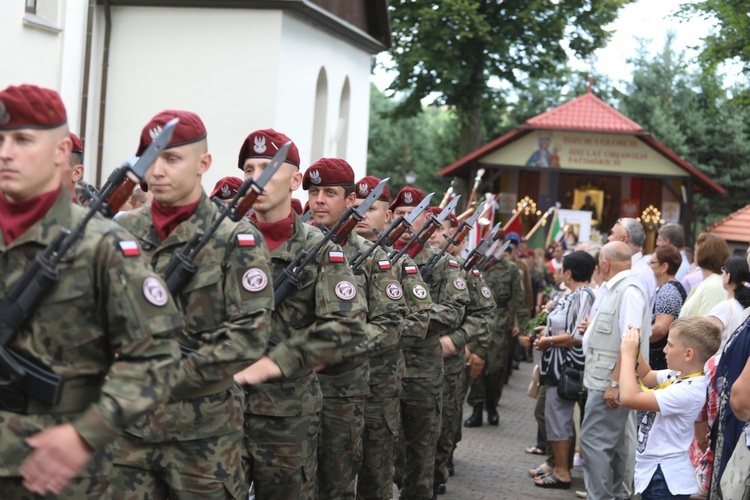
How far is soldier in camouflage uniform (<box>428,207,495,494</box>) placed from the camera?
30.8ft

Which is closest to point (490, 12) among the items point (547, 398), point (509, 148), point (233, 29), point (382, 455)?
point (509, 148)

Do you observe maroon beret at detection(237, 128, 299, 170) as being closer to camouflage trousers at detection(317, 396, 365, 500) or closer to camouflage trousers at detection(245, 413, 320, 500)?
camouflage trousers at detection(245, 413, 320, 500)

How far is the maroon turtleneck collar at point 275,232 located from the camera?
18.1 ft

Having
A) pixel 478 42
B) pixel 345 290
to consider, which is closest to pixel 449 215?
pixel 345 290

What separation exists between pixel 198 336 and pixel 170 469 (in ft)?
1.76

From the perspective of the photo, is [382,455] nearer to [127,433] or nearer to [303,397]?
[303,397]

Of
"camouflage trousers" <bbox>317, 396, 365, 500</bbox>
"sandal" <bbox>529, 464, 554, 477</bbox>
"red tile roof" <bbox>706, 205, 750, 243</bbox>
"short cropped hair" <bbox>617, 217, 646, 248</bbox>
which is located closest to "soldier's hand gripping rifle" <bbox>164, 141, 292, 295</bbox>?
"camouflage trousers" <bbox>317, 396, 365, 500</bbox>

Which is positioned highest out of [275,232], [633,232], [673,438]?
[633,232]

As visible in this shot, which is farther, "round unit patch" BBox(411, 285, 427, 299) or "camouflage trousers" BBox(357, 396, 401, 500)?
"round unit patch" BBox(411, 285, 427, 299)

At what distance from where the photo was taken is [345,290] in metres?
5.41

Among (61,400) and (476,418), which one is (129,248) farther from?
(476,418)

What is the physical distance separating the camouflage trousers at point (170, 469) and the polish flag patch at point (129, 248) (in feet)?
3.58

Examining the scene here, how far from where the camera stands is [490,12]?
113 ft

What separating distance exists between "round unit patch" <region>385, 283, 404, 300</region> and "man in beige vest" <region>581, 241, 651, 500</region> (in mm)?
2459
